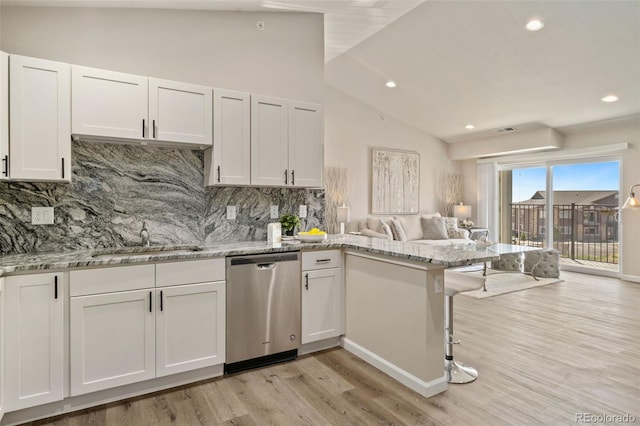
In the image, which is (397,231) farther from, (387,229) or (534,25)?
(534,25)

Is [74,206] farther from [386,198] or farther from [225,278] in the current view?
[386,198]

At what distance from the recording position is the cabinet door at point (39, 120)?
2.24 m

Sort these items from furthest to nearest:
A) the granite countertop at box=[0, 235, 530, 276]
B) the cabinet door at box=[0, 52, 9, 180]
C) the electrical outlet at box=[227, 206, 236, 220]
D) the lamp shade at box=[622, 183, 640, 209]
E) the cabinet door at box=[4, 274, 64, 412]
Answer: the lamp shade at box=[622, 183, 640, 209]
the electrical outlet at box=[227, 206, 236, 220]
the cabinet door at box=[0, 52, 9, 180]
the granite countertop at box=[0, 235, 530, 276]
the cabinet door at box=[4, 274, 64, 412]

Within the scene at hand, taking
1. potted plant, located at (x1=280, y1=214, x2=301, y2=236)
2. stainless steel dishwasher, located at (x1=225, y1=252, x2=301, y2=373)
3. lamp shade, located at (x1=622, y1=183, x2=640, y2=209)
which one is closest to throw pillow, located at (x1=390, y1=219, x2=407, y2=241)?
lamp shade, located at (x1=622, y1=183, x2=640, y2=209)

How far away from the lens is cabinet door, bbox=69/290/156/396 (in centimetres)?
214

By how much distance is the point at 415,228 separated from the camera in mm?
6758

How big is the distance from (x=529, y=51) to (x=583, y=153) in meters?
2.87

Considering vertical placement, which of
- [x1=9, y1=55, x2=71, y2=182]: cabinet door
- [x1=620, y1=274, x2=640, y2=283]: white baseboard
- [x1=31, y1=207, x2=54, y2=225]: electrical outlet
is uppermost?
[x1=9, y1=55, x2=71, y2=182]: cabinet door

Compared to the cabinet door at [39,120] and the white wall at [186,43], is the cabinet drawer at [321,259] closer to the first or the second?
the white wall at [186,43]

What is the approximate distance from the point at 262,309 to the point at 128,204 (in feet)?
4.43

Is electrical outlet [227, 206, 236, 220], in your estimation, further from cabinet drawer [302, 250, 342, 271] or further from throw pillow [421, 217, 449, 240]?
throw pillow [421, 217, 449, 240]

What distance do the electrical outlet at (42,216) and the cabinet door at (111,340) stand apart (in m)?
0.79

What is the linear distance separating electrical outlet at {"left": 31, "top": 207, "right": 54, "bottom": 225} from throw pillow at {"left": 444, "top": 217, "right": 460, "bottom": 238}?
20.5ft

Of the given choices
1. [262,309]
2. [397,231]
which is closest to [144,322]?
[262,309]
